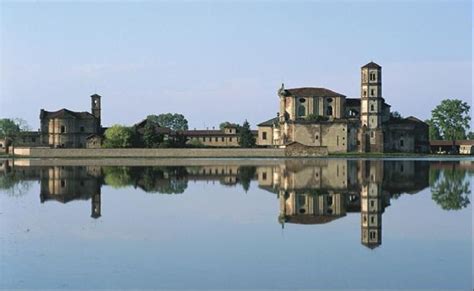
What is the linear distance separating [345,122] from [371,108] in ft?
15.1

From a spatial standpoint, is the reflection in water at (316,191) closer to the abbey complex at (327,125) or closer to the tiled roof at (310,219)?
the tiled roof at (310,219)

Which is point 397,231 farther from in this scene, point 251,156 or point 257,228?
point 251,156

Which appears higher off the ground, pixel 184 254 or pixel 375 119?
pixel 375 119

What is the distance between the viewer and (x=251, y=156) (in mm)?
85125

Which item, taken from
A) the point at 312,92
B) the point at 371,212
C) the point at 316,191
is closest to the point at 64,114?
the point at 312,92

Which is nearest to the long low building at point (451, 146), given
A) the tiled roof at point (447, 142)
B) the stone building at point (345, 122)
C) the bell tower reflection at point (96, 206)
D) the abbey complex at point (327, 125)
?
the tiled roof at point (447, 142)

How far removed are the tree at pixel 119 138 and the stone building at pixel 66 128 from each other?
1311 cm

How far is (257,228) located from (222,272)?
6.07 m

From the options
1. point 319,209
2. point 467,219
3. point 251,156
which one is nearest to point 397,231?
point 467,219

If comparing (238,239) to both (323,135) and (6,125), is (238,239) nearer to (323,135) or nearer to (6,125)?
(323,135)

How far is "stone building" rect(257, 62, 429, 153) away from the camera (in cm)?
9319

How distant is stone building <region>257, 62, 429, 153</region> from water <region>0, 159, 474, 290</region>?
6270 cm

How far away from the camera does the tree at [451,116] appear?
107125 millimetres

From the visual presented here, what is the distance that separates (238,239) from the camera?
16.5 metres
